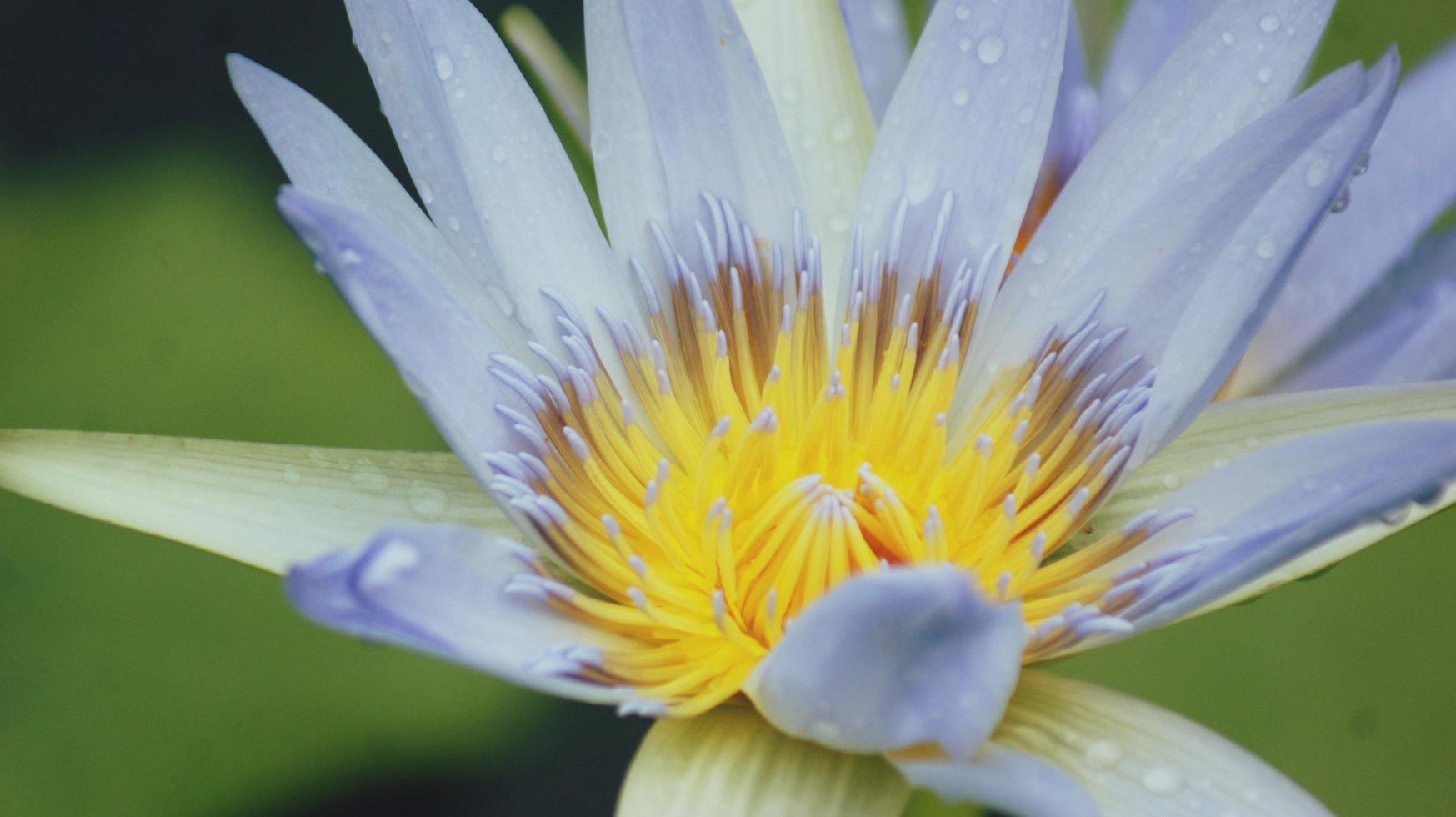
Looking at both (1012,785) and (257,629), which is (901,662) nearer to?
(1012,785)

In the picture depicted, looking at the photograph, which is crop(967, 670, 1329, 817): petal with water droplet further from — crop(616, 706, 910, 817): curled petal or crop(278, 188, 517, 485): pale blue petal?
crop(278, 188, 517, 485): pale blue petal

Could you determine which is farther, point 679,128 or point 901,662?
point 679,128

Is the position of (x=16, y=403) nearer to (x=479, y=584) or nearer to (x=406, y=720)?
(x=406, y=720)

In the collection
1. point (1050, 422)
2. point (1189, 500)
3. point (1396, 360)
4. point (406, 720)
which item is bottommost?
point (406, 720)

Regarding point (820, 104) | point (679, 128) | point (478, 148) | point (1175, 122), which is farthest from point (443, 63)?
point (1175, 122)

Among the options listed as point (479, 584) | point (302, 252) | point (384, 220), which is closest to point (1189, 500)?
point (479, 584)

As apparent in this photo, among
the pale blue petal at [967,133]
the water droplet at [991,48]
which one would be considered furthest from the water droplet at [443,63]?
the water droplet at [991,48]
